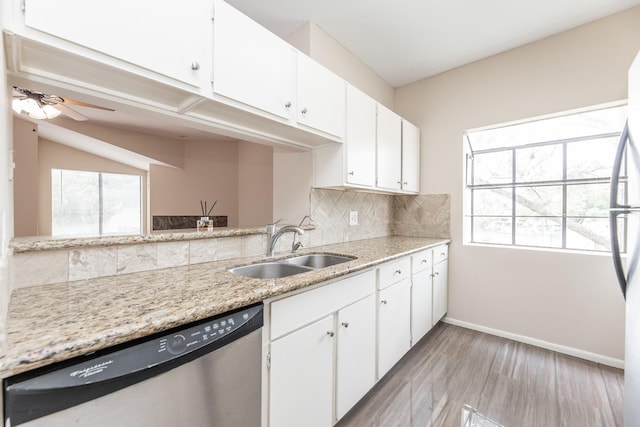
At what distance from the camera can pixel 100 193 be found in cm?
554

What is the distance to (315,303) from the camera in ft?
4.14

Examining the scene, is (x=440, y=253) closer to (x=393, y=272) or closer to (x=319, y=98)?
(x=393, y=272)

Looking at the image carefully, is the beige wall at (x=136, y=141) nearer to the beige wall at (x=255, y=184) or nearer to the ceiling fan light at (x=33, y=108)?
the beige wall at (x=255, y=184)

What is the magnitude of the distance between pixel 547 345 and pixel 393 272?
→ 1709 millimetres

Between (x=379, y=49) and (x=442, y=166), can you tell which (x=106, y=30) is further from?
(x=442, y=166)

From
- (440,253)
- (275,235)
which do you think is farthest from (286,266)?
(440,253)

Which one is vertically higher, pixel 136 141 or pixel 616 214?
pixel 136 141

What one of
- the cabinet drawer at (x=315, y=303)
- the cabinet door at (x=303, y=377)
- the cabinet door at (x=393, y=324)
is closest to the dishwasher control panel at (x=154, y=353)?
the cabinet drawer at (x=315, y=303)

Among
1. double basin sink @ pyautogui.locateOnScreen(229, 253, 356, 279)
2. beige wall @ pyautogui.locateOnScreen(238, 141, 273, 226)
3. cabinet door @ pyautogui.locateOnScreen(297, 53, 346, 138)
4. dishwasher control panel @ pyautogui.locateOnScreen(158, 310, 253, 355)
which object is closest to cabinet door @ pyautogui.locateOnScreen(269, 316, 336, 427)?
dishwasher control panel @ pyautogui.locateOnScreen(158, 310, 253, 355)

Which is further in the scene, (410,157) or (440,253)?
(410,157)

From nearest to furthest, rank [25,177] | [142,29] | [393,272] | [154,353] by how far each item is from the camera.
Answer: [154,353] → [142,29] → [393,272] → [25,177]

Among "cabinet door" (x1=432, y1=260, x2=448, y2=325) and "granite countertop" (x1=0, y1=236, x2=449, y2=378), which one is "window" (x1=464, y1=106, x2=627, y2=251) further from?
"granite countertop" (x1=0, y1=236, x2=449, y2=378)

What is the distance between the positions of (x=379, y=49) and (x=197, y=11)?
6.23ft

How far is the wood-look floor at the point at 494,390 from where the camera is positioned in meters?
1.56
